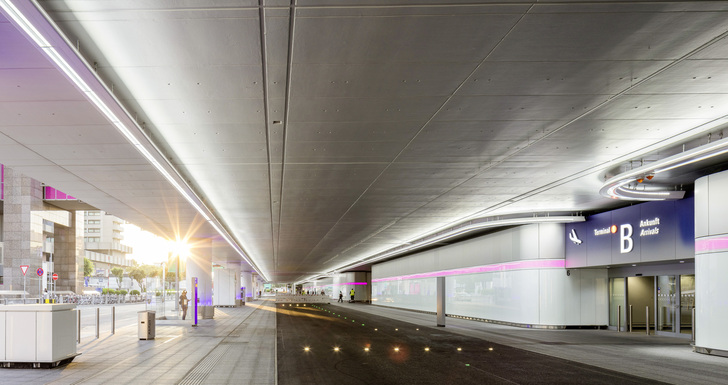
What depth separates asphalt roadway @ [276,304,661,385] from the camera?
460 inches

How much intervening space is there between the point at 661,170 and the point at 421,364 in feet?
24.6

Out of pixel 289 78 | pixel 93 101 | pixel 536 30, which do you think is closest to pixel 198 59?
pixel 289 78

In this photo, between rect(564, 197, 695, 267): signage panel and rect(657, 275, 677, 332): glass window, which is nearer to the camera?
rect(564, 197, 695, 267): signage panel

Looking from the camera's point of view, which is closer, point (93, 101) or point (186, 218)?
point (93, 101)

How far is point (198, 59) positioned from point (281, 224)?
20717 millimetres

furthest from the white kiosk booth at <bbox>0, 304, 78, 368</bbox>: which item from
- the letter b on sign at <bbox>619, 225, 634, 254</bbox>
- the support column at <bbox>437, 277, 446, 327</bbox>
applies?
the letter b on sign at <bbox>619, 225, 634, 254</bbox>

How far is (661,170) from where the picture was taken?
577 inches

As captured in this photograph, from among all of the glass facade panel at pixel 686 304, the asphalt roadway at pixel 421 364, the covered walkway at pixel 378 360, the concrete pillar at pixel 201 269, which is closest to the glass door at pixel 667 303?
the glass facade panel at pixel 686 304

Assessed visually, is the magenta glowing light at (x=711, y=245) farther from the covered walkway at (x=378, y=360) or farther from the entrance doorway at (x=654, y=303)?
the entrance doorway at (x=654, y=303)

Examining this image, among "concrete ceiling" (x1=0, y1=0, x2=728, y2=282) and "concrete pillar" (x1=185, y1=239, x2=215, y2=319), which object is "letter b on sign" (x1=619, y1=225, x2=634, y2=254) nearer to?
"concrete ceiling" (x1=0, y1=0, x2=728, y2=282)

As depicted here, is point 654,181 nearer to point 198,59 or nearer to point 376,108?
point 376,108

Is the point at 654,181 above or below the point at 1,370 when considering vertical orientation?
above

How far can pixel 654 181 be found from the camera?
1828 cm

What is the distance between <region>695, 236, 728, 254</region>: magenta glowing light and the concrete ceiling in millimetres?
3215
